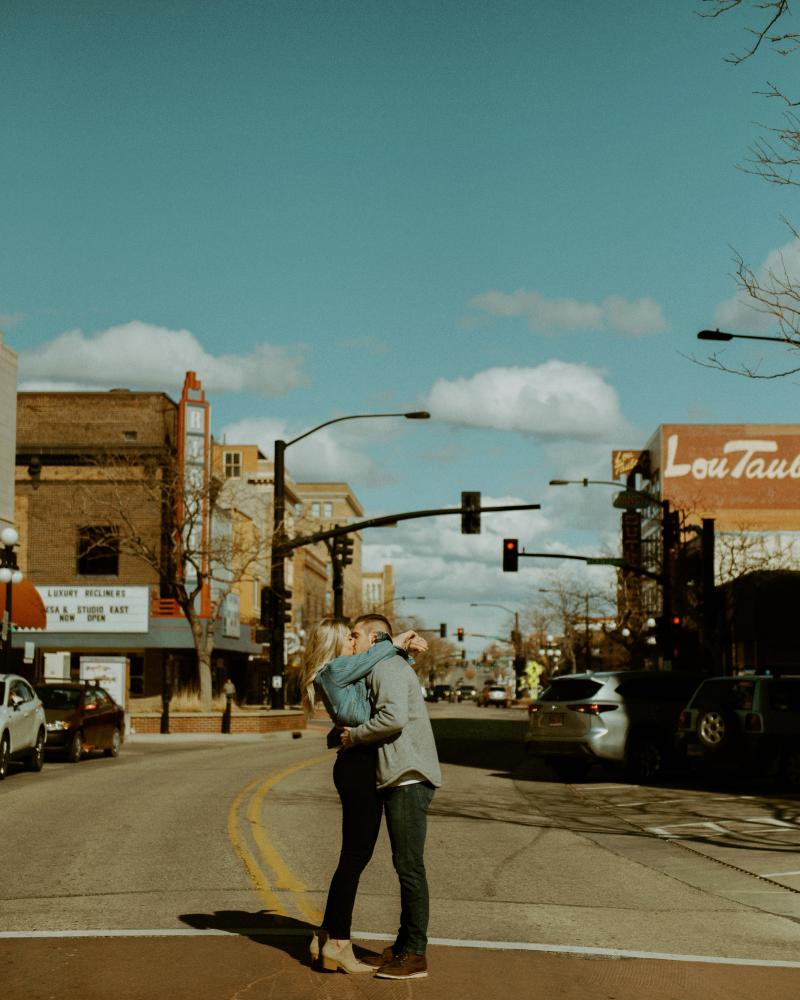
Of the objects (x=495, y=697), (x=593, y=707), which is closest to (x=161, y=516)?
(x=593, y=707)

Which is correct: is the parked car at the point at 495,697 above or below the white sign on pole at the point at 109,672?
below

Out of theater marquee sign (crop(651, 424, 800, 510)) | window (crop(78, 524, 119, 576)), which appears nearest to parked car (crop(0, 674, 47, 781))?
window (crop(78, 524, 119, 576))

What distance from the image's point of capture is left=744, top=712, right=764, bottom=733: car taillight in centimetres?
1944

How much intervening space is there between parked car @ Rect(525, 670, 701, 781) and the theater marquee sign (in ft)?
243

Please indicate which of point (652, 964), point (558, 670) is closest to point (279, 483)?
point (652, 964)

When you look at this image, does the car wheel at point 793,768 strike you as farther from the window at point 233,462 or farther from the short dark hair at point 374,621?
the window at point 233,462

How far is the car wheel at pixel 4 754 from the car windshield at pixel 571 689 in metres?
8.41

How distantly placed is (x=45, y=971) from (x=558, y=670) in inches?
4073

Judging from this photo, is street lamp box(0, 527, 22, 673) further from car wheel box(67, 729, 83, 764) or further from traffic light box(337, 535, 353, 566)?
traffic light box(337, 535, 353, 566)

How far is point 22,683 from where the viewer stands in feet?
71.9

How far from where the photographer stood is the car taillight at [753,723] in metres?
19.4

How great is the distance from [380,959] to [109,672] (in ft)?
106

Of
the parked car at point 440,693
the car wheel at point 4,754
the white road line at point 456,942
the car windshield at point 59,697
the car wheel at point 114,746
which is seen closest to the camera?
the white road line at point 456,942

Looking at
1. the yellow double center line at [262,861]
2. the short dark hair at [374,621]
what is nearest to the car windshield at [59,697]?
the yellow double center line at [262,861]
